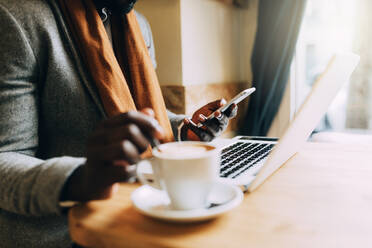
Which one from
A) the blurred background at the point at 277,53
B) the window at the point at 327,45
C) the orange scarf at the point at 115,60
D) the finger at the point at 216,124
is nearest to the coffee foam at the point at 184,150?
the orange scarf at the point at 115,60

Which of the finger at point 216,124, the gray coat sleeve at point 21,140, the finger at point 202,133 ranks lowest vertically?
the finger at point 202,133

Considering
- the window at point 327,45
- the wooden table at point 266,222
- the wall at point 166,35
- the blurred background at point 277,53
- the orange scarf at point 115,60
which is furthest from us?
the window at point 327,45

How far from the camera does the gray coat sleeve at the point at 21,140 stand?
0.53 meters

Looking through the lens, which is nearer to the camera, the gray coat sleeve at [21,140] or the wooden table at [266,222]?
the wooden table at [266,222]

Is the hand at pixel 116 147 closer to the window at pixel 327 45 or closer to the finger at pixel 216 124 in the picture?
the finger at pixel 216 124

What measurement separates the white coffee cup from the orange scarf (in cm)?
39

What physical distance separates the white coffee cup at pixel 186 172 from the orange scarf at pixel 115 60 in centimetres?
39

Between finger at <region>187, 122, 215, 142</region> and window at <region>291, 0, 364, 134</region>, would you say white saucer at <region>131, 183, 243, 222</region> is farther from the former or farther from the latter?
window at <region>291, 0, 364, 134</region>

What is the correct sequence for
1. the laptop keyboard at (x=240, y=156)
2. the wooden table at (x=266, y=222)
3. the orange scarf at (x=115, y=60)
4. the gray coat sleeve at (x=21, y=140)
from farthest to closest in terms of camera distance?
the orange scarf at (x=115, y=60) < the laptop keyboard at (x=240, y=156) < the gray coat sleeve at (x=21, y=140) < the wooden table at (x=266, y=222)

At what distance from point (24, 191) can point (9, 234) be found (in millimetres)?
260

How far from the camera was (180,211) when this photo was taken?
49 centimetres

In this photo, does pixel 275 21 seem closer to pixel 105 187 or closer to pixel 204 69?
pixel 204 69

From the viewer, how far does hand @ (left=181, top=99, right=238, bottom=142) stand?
3.26 ft

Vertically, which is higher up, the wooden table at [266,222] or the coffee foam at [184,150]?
the coffee foam at [184,150]
